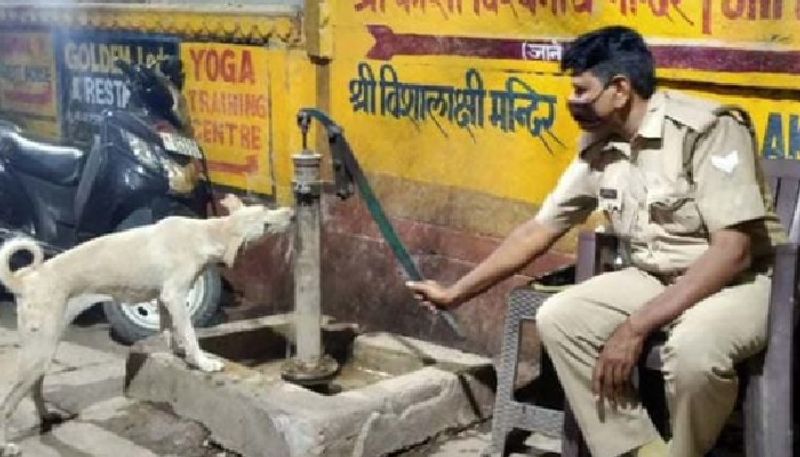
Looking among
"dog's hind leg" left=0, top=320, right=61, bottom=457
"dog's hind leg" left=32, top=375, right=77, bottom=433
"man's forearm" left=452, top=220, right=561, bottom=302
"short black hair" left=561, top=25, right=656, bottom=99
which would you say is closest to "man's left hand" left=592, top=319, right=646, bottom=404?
"man's forearm" left=452, top=220, right=561, bottom=302

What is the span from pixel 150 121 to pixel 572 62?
3.72 metres

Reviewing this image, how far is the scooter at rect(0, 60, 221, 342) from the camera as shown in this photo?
657 centimetres

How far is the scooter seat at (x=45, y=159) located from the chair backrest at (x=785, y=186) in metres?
4.29

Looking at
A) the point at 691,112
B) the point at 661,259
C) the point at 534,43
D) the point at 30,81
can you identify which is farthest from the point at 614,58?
the point at 30,81

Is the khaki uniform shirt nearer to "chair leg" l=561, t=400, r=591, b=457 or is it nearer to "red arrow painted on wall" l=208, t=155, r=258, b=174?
"chair leg" l=561, t=400, r=591, b=457

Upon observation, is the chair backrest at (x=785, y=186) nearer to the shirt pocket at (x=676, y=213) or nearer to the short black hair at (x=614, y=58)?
the shirt pocket at (x=676, y=213)

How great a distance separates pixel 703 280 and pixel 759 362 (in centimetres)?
30

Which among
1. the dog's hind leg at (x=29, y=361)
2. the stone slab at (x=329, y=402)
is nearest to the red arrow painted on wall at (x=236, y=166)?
the stone slab at (x=329, y=402)

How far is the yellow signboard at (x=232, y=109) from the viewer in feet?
23.3

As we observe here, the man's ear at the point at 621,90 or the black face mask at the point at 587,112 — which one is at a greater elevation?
the man's ear at the point at 621,90

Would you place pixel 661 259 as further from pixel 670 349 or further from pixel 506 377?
pixel 506 377

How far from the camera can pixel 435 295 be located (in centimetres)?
430

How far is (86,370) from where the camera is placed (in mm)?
6066

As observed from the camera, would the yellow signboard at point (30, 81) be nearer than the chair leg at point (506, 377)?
No
